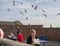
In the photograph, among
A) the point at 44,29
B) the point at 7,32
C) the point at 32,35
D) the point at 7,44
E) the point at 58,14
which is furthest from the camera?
the point at 44,29

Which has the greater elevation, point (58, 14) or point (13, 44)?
point (58, 14)

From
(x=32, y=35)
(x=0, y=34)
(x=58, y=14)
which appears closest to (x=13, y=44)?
(x=0, y=34)

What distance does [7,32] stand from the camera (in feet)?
185

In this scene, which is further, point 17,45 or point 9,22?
point 9,22

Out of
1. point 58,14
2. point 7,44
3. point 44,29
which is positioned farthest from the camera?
point 44,29

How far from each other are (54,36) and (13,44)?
5252 centimetres

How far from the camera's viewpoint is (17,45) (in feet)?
22.5

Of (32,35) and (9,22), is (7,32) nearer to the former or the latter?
(9,22)

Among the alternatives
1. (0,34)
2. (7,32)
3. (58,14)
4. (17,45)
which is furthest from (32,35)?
(7,32)

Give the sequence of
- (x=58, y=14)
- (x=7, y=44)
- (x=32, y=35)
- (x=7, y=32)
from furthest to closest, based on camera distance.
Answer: (x=7, y=32) → (x=58, y=14) → (x=32, y=35) → (x=7, y=44)

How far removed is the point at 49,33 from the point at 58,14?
1146 centimetres

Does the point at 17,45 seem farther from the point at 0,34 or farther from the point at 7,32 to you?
the point at 7,32

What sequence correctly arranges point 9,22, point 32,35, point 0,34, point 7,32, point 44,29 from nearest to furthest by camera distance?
point 0,34 → point 32,35 → point 7,32 → point 44,29 → point 9,22

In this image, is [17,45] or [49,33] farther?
[49,33]
